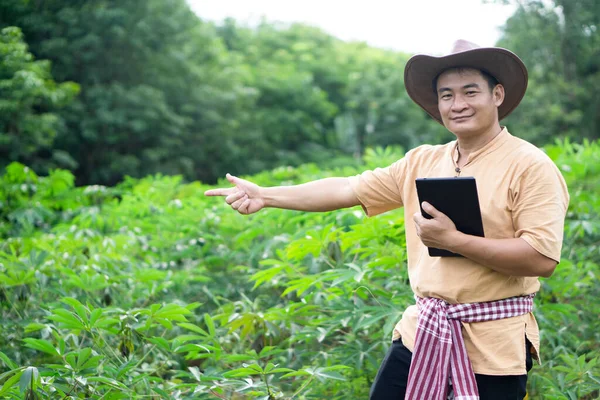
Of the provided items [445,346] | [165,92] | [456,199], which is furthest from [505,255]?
[165,92]

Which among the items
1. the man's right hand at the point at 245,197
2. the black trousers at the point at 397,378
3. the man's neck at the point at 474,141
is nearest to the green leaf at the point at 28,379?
the man's right hand at the point at 245,197

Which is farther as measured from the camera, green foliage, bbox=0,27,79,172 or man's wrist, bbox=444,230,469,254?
green foliage, bbox=0,27,79,172

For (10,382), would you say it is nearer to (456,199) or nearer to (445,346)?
(445,346)

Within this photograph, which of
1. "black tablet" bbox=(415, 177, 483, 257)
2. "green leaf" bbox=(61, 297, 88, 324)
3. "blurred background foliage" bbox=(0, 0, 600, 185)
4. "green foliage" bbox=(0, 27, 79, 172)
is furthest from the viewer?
"blurred background foliage" bbox=(0, 0, 600, 185)

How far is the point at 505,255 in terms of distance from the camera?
197 cm

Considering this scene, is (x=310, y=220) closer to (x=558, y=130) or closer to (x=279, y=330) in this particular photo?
(x=279, y=330)

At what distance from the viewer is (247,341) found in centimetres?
370

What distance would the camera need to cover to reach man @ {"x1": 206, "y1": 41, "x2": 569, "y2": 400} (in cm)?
201

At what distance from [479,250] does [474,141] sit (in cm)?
39

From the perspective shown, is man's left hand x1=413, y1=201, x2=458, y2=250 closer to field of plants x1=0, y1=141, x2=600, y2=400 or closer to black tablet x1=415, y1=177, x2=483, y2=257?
black tablet x1=415, y1=177, x2=483, y2=257

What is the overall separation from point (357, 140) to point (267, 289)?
3028 centimetres

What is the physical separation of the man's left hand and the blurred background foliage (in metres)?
11.7

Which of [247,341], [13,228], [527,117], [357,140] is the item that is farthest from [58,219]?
[357,140]

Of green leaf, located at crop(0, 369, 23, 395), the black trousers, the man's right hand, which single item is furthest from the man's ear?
green leaf, located at crop(0, 369, 23, 395)
